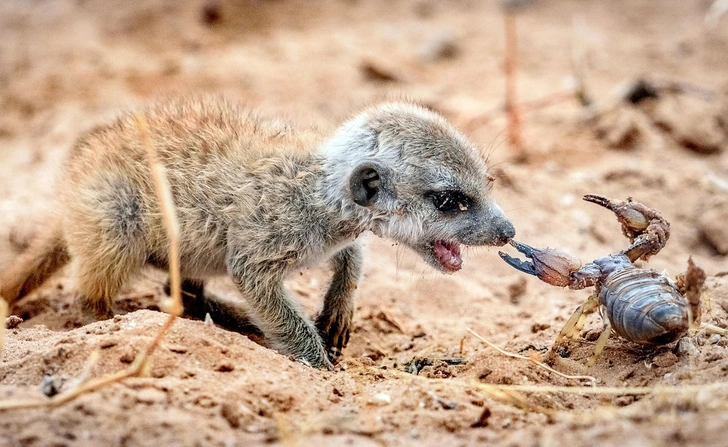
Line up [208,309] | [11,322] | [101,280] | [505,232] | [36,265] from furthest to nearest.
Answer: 1. [208,309]
2. [36,265]
3. [101,280]
4. [11,322]
5. [505,232]

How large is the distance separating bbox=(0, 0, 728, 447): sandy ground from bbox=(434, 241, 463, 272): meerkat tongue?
474mm

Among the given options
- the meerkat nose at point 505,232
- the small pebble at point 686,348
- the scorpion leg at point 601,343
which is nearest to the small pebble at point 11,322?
the meerkat nose at point 505,232

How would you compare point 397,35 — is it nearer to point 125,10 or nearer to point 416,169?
point 125,10

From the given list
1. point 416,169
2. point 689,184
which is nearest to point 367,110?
point 416,169

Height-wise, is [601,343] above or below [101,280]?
above

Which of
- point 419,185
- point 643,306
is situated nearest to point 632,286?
point 643,306

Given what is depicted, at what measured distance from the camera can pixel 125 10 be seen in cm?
1061

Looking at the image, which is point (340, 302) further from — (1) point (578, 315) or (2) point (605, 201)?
(2) point (605, 201)

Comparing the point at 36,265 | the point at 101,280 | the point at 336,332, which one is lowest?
the point at 36,265

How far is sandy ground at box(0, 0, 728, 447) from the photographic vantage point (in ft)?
10.0

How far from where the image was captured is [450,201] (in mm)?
4234

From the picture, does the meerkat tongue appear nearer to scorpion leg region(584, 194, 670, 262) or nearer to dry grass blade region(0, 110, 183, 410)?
scorpion leg region(584, 194, 670, 262)

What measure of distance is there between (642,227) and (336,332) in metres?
1.81

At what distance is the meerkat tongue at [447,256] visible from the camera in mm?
4410
